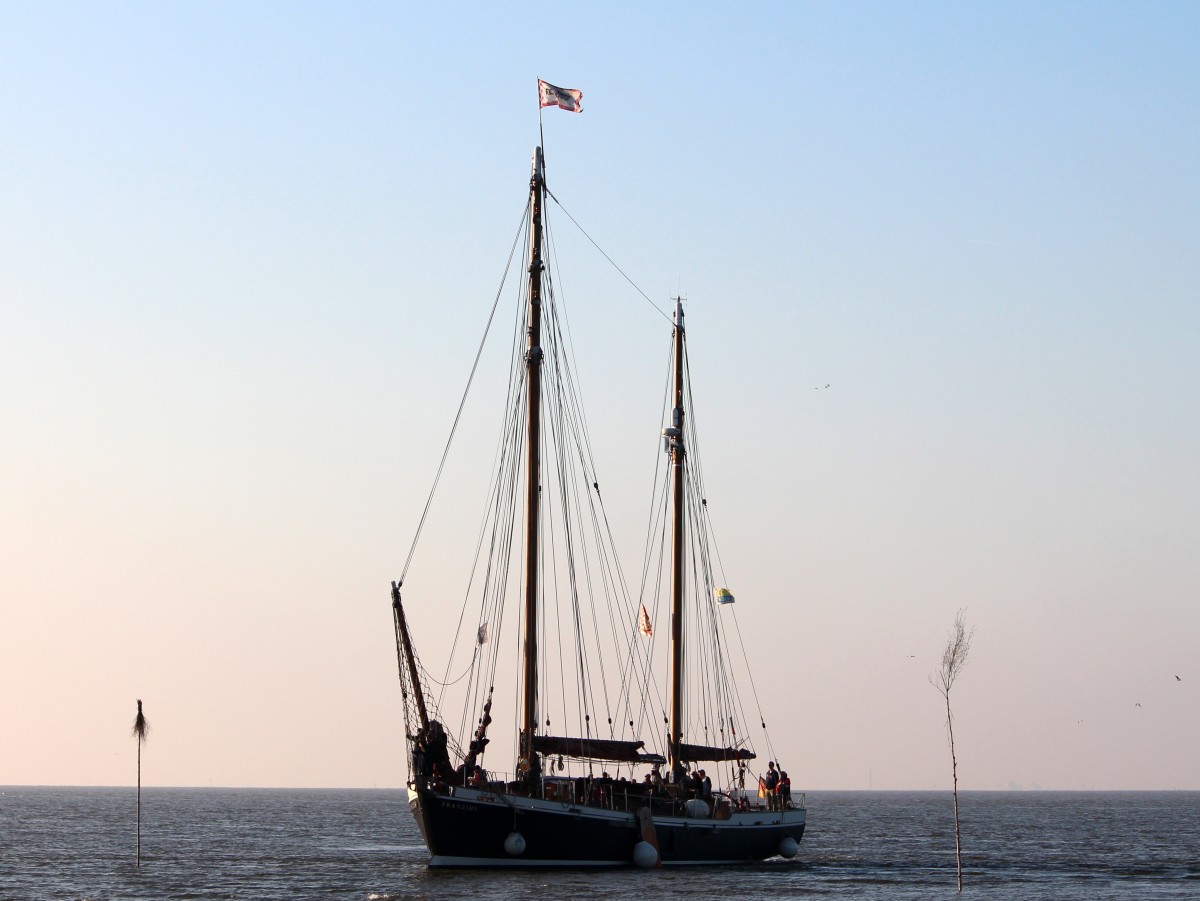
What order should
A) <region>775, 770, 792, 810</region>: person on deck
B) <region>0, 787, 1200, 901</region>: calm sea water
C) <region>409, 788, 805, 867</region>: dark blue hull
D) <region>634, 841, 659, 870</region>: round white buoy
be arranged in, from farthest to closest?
<region>775, 770, 792, 810</region>: person on deck < <region>634, 841, 659, 870</region>: round white buoy < <region>0, 787, 1200, 901</region>: calm sea water < <region>409, 788, 805, 867</region>: dark blue hull

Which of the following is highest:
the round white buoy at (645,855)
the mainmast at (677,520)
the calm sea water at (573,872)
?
the mainmast at (677,520)

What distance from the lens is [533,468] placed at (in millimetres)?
73812

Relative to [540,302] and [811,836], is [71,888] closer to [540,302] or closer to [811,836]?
[540,302]

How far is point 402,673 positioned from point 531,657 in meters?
5.39

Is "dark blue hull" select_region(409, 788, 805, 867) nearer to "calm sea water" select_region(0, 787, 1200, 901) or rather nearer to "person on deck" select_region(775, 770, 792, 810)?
"calm sea water" select_region(0, 787, 1200, 901)

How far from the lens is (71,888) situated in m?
79.2

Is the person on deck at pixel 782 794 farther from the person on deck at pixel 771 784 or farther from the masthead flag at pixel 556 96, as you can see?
the masthead flag at pixel 556 96

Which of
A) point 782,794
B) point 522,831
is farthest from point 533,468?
point 782,794

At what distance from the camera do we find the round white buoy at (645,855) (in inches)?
2820

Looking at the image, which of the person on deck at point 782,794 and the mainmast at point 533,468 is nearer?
the mainmast at point 533,468

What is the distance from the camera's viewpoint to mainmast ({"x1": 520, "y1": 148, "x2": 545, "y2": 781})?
235 ft

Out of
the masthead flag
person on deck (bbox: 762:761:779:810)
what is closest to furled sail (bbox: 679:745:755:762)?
person on deck (bbox: 762:761:779:810)

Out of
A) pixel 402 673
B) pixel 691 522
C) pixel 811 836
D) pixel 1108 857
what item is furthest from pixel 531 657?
pixel 811 836

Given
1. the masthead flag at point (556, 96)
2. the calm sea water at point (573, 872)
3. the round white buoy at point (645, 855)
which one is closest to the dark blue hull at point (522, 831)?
the round white buoy at point (645, 855)
